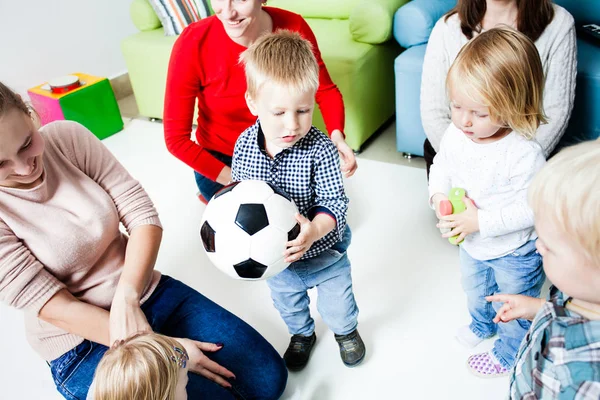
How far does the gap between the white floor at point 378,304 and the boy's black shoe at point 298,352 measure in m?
0.03

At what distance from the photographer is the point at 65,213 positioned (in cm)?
118

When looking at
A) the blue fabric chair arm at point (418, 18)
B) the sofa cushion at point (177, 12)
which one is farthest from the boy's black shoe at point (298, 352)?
the sofa cushion at point (177, 12)

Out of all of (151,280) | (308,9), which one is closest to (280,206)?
(151,280)

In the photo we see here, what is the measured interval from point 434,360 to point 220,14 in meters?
1.20

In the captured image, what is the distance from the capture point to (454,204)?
1.18 m

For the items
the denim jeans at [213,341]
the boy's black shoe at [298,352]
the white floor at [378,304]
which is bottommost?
the white floor at [378,304]

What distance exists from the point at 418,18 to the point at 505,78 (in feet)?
3.76

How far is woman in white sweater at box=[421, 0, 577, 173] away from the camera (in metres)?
1.54

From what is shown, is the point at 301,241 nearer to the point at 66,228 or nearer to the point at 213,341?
the point at 213,341

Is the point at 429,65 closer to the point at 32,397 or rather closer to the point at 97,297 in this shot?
the point at 97,297

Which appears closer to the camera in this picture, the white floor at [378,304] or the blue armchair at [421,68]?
the white floor at [378,304]

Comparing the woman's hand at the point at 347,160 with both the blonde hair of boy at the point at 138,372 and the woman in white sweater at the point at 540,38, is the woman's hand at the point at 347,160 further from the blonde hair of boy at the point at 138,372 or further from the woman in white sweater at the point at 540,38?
the blonde hair of boy at the point at 138,372

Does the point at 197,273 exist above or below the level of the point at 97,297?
below

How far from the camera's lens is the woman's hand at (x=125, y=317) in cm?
111
